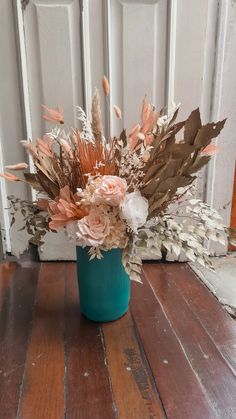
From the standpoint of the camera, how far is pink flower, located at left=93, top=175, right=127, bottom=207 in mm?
647

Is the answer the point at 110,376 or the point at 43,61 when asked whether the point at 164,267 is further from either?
the point at 43,61

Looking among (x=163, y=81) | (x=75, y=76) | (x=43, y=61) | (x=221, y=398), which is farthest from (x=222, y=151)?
(x=221, y=398)

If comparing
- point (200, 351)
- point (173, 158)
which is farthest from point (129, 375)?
point (173, 158)

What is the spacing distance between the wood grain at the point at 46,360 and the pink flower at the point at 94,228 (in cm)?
27

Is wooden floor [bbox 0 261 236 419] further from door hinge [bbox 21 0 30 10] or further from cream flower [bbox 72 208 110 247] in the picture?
door hinge [bbox 21 0 30 10]

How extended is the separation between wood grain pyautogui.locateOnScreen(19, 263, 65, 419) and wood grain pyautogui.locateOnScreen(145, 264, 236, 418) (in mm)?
273

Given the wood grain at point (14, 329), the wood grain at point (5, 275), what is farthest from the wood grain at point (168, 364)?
the wood grain at point (5, 275)

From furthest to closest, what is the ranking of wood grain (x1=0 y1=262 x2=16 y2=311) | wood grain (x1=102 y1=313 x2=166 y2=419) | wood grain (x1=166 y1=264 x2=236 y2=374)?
wood grain (x1=0 y1=262 x2=16 y2=311), wood grain (x1=166 y1=264 x2=236 y2=374), wood grain (x1=102 y1=313 x2=166 y2=419)

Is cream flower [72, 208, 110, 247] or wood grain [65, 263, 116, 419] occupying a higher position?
cream flower [72, 208, 110, 247]

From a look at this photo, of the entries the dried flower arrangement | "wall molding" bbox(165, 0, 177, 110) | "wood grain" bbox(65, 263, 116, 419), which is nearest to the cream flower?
the dried flower arrangement

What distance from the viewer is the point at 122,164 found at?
0.71 meters

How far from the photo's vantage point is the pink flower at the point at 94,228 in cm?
66

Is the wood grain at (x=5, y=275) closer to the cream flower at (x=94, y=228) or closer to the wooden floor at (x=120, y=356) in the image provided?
the wooden floor at (x=120, y=356)

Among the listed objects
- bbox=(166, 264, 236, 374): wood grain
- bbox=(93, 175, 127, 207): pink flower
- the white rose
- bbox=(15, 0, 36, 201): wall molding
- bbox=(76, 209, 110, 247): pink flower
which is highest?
bbox=(15, 0, 36, 201): wall molding
